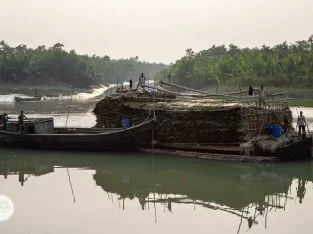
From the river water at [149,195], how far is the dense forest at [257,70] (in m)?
27.7

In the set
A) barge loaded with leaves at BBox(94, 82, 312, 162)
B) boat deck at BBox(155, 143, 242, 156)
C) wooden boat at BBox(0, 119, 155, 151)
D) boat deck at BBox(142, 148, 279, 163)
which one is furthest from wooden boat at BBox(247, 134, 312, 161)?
wooden boat at BBox(0, 119, 155, 151)

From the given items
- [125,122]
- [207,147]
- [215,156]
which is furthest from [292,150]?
[125,122]

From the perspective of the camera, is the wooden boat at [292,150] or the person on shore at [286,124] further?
the person on shore at [286,124]

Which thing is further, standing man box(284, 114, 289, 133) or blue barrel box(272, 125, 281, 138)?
standing man box(284, 114, 289, 133)

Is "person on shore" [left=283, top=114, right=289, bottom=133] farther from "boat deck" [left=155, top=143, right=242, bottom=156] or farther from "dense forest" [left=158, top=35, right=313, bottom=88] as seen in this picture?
"dense forest" [left=158, top=35, right=313, bottom=88]

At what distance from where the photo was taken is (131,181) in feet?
37.0

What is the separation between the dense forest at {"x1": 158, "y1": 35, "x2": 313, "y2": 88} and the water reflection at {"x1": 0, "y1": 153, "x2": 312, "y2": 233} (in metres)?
27.5

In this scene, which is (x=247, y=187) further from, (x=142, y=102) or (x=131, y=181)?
(x=142, y=102)

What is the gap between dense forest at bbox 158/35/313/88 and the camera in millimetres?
39369

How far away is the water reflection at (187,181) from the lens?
906cm

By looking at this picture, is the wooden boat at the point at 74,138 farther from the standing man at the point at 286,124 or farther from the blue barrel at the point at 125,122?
the standing man at the point at 286,124

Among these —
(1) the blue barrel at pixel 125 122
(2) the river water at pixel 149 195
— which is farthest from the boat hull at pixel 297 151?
(1) the blue barrel at pixel 125 122

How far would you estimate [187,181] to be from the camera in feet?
36.0

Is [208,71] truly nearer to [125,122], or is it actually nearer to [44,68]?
[44,68]
